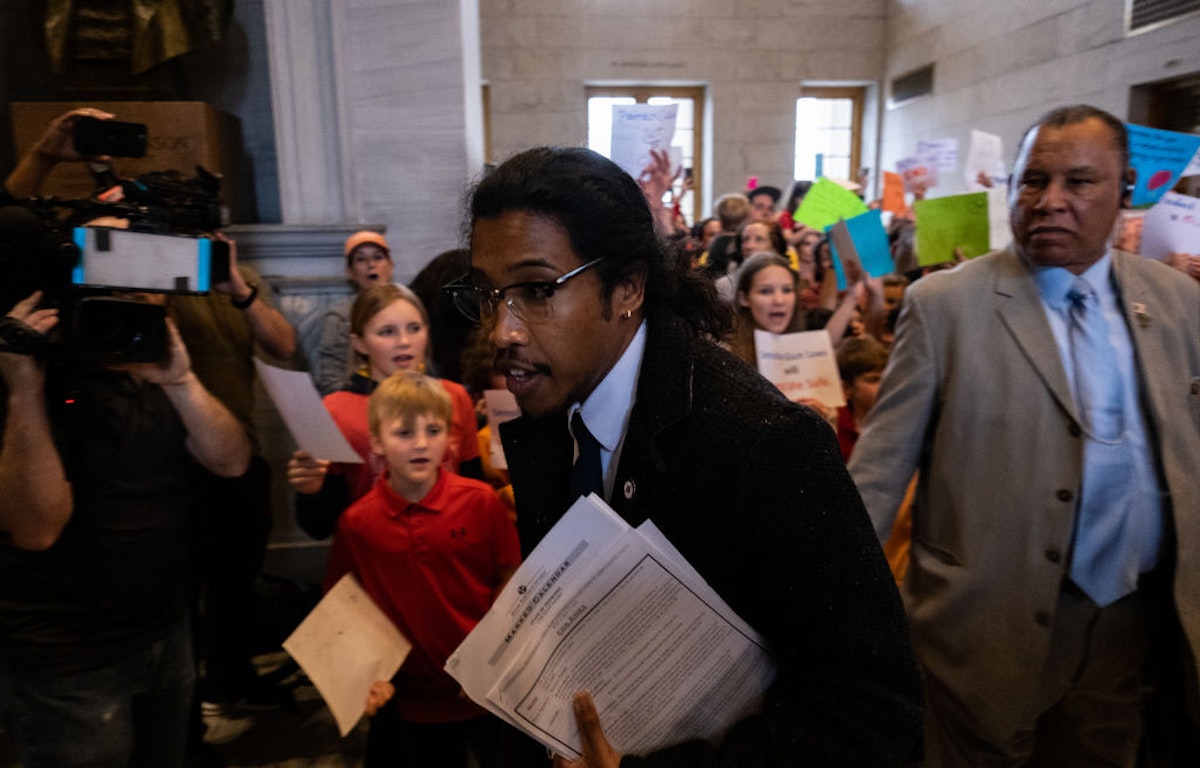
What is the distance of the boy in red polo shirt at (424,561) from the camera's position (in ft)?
6.72

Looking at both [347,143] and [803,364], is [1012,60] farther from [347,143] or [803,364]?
[347,143]

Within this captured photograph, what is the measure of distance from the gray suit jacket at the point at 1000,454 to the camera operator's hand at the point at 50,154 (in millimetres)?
2227

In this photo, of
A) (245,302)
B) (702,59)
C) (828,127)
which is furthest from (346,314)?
(828,127)

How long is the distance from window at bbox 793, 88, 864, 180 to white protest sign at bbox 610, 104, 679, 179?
8809 mm

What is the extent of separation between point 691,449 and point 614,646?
0.84 ft

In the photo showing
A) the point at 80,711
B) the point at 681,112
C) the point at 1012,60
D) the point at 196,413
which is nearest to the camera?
the point at 80,711

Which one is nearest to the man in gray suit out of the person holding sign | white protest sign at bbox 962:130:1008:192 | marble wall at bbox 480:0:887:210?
the person holding sign

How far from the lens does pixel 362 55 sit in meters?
3.64

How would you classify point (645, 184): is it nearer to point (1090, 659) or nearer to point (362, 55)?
point (362, 55)

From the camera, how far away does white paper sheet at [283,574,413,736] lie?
192 cm

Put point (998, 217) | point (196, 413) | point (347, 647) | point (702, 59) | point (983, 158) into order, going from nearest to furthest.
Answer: point (196, 413)
point (347, 647)
point (998, 217)
point (983, 158)
point (702, 59)

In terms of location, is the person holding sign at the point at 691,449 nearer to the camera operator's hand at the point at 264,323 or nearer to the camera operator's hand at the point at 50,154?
the camera operator's hand at the point at 50,154

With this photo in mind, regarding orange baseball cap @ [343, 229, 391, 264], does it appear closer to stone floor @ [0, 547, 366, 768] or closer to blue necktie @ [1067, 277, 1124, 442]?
stone floor @ [0, 547, 366, 768]

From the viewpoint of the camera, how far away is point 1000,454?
5.67ft
